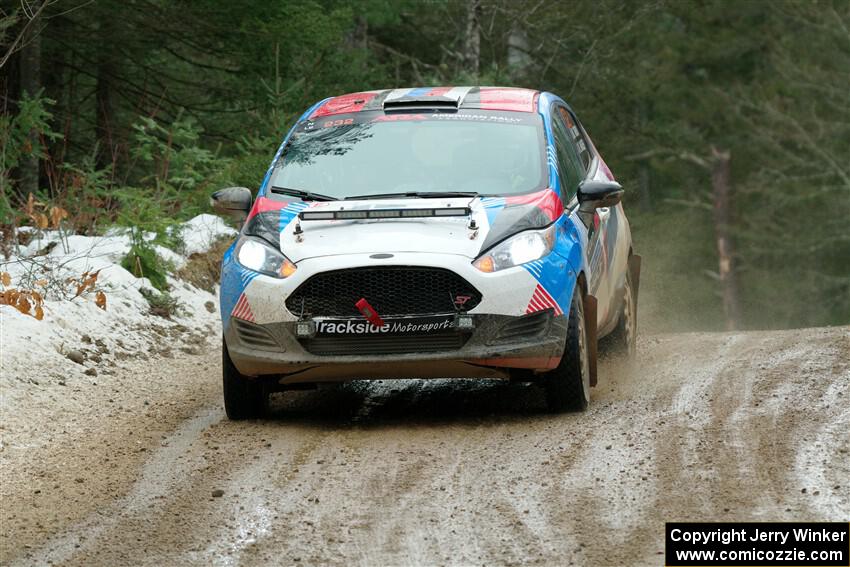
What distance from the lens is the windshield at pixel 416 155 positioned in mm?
8523

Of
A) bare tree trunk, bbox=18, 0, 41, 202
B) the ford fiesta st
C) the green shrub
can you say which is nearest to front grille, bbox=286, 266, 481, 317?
the ford fiesta st

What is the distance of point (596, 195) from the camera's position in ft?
28.1

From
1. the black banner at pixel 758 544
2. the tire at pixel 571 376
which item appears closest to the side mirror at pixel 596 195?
the tire at pixel 571 376

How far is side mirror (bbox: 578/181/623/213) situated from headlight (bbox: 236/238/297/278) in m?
1.98

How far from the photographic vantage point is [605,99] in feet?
119

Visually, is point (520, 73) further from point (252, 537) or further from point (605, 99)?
point (252, 537)

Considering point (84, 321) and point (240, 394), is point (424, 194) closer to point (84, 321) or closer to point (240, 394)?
point (240, 394)

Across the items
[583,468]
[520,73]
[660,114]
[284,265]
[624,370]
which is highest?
[284,265]

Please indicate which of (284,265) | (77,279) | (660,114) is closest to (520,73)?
(660,114)

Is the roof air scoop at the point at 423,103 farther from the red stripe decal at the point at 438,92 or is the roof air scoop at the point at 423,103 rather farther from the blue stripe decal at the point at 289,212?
the blue stripe decal at the point at 289,212

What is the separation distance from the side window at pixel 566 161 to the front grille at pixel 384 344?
1386 mm

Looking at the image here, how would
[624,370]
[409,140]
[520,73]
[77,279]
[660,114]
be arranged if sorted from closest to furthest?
1. [409,140]
2. [624,370]
3. [77,279]
4. [520,73]
5. [660,114]

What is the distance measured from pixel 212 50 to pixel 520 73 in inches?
522

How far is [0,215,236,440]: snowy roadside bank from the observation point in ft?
31.0
